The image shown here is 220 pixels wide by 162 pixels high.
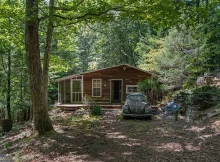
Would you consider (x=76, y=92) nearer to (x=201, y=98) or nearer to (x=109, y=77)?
(x=109, y=77)

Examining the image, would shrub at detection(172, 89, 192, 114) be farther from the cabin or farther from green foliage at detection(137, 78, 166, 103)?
the cabin

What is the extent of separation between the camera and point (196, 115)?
9969mm

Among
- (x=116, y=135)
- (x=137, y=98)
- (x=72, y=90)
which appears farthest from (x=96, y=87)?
(x=116, y=135)

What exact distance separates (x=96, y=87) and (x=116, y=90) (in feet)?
5.76

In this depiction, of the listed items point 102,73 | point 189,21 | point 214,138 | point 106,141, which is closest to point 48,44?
point 106,141

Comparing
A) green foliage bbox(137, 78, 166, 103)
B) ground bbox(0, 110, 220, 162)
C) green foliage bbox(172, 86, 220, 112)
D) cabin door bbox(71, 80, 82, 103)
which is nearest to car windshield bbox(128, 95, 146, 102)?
green foliage bbox(172, 86, 220, 112)

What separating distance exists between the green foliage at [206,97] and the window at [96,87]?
890cm

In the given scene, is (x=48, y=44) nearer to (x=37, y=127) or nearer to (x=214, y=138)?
(x=37, y=127)

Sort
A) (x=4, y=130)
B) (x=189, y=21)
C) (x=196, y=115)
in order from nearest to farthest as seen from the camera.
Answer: (x=189, y=21) → (x=196, y=115) → (x=4, y=130)

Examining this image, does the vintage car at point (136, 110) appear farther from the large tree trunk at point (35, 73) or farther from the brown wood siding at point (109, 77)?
the brown wood siding at point (109, 77)

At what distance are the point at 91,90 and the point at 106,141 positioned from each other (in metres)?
12.1

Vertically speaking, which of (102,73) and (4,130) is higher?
(102,73)

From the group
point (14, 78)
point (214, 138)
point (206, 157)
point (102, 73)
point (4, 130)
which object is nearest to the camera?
point (206, 157)

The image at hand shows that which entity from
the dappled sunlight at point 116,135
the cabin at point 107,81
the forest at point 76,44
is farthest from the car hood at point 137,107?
the cabin at point 107,81
